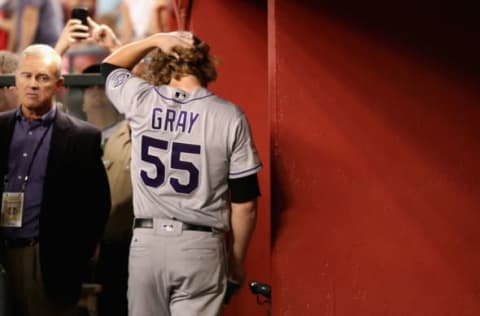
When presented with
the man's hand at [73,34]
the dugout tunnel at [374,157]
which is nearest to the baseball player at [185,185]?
the dugout tunnel at [374,157]

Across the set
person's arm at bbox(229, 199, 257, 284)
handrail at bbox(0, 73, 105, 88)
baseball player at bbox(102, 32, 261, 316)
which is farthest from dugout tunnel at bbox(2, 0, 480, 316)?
handrail at bbox(0, 73, 105, 88)

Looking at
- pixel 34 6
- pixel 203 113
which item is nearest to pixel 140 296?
pixel 203 113

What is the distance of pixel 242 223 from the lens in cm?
420

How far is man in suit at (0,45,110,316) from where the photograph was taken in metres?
4.83

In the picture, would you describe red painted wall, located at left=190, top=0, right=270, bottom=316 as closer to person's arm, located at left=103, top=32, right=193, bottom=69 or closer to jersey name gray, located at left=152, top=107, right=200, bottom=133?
person's arm, located at left=103, top=32, right=193, bottom=69

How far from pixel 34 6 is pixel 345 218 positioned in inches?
198

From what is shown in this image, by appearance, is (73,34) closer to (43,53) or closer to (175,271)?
(43,53)

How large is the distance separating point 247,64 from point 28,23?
360cm

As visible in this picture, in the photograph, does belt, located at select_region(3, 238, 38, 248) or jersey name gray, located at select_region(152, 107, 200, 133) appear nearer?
jersey name gray, located at select_region(152, 107, 200, 133)

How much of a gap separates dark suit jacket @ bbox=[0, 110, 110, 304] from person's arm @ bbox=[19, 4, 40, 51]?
3774 mm

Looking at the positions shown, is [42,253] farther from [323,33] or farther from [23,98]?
[323,33]

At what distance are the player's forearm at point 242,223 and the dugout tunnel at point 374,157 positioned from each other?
266 mm

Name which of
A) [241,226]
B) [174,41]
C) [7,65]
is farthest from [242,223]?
[7,65]

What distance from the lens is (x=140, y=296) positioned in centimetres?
414
